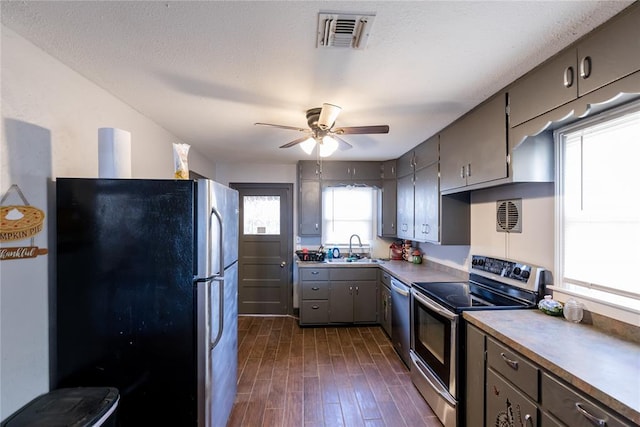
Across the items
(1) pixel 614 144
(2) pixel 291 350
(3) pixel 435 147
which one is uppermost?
(3) pixel 435 147

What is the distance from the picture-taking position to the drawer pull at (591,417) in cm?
102

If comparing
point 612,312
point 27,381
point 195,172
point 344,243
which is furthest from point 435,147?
point 27,381

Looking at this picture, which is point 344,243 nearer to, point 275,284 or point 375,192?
point 375,192

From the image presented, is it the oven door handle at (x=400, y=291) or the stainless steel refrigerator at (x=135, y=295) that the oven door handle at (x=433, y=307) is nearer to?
the oven door handle at (x=400, y=291)

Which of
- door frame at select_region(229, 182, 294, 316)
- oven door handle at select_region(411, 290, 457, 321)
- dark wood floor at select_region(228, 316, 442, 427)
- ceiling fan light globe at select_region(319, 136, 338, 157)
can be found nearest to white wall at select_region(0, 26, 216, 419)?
dark wood floor at select_region(228, 316, 442, 427)

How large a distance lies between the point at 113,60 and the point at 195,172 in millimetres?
2045

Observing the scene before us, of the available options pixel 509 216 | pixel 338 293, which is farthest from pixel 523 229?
pixel 338 293

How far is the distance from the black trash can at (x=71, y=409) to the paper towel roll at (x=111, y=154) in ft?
3.62

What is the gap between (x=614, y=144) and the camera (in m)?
1.55

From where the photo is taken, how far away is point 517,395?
56.3 inches

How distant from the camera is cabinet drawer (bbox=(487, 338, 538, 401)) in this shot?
4.38 ft

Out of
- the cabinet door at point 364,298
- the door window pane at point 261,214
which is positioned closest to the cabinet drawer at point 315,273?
the cabinet door at point 364,298

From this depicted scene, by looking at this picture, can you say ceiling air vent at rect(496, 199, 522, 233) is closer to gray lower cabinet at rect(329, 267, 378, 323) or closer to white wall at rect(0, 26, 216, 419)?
gray lower cabinet at rect(329, 267, 378, 323)

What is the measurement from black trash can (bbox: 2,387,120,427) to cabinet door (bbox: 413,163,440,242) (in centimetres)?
272
